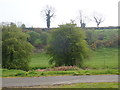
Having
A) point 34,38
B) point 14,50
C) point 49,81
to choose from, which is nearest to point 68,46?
point 14,50

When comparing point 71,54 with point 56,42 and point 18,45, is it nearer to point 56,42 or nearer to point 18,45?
point 56,42

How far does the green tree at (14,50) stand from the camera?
28.8m

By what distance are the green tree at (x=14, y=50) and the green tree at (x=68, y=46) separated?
12.4ft

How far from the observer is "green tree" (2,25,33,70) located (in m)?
28.8

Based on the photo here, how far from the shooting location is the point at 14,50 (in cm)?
2909

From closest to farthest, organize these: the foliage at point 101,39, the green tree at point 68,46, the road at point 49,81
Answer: the road at point 49,81 → the green tree at point 68,46 → the foliage at point 101,39

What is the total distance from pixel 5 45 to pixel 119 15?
22.6 m

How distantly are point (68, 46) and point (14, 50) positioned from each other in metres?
6.92

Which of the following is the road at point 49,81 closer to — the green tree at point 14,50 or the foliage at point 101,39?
Result: the green tree at point 14,50

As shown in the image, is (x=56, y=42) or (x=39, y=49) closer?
(x=56, y=42)

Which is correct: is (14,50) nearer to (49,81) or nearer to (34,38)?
(49,81)

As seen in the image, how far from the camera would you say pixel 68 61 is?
95.9 feet

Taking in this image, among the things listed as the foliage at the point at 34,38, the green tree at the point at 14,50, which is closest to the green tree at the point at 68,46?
the green tree at the point at 14,50

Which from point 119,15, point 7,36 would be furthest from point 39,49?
point 119,15
